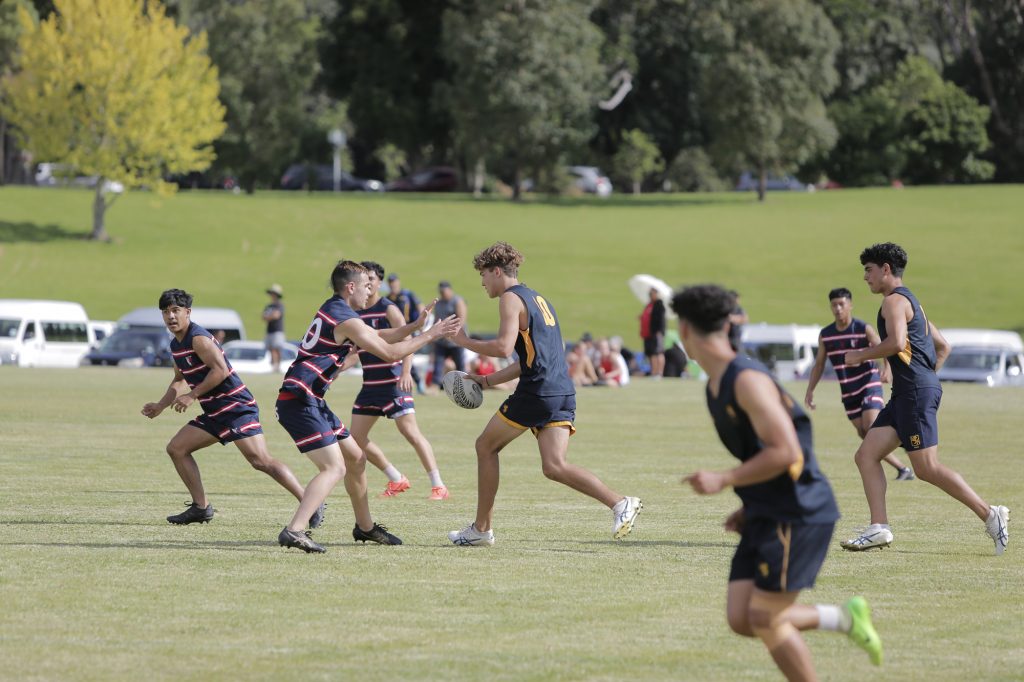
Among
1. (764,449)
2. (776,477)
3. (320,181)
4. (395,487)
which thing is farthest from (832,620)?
(320,181)

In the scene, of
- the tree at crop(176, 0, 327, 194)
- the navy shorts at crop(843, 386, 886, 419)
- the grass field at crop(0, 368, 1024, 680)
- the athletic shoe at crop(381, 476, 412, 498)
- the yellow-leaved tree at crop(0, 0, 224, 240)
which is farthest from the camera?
the tree at crop(176, 0, 327, 194)

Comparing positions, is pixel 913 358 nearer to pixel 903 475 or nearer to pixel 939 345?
pixel 939 345

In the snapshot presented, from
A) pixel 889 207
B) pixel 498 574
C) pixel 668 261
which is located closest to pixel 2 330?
pixel 668 261

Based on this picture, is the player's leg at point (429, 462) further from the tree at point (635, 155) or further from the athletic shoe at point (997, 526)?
the tree at point (635, 155)

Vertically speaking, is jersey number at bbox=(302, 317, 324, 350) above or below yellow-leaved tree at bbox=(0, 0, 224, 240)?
below

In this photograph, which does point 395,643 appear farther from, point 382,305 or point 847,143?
point 847,143

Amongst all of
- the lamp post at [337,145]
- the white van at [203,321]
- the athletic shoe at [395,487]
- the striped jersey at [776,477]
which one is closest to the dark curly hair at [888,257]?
the striped jersey at [776,477]

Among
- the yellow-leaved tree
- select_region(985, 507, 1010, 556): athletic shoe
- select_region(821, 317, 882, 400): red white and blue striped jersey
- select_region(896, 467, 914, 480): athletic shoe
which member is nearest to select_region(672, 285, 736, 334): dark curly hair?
select_region(985, 507, 1010, 556): athletic shoe

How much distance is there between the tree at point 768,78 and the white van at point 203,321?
37.2 m

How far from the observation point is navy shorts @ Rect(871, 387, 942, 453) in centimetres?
1032

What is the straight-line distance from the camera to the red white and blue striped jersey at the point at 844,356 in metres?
14.1

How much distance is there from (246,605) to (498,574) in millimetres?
1730

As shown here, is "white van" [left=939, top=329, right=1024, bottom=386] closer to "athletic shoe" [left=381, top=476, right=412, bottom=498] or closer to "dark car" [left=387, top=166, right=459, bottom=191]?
"athletic shoe" [left=381, top=476, right=412, bottom=498]

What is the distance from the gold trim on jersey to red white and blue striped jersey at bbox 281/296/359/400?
1073 millimetres
